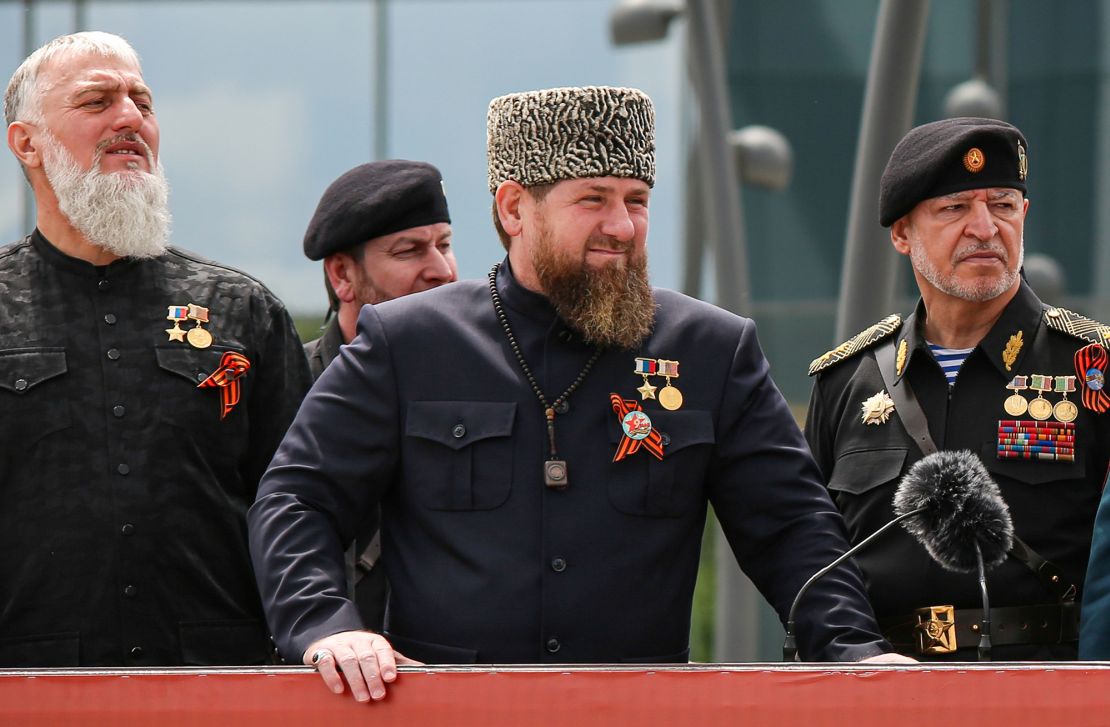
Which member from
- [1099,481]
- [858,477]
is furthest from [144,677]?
[1099,481]

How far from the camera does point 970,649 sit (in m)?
4.13

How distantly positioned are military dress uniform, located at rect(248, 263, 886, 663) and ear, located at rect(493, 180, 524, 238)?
0.24 metres

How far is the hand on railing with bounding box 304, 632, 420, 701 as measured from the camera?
3.13 m

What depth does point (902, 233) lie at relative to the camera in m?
4.64

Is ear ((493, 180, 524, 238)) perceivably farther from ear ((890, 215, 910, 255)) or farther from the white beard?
ear ((890, 215, 910, 255))

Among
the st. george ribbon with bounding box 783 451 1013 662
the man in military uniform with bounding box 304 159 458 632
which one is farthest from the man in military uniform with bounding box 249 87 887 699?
the man in military uniform with bounding box 304 159 458 632

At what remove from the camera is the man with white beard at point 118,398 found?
422cm

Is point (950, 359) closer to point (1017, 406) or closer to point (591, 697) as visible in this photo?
point (1017, 406)

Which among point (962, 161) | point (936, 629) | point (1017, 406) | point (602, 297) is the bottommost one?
point (936, 629)

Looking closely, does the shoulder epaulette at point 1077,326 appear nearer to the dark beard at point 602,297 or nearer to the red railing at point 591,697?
the dark beard at point 602,297

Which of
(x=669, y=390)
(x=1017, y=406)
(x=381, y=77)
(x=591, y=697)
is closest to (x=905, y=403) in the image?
(x=1017, y=406)

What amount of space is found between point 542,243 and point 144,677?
4.27ft

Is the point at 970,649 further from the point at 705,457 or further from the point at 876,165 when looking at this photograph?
the point at 876,165

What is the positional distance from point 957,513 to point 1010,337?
112 cm
